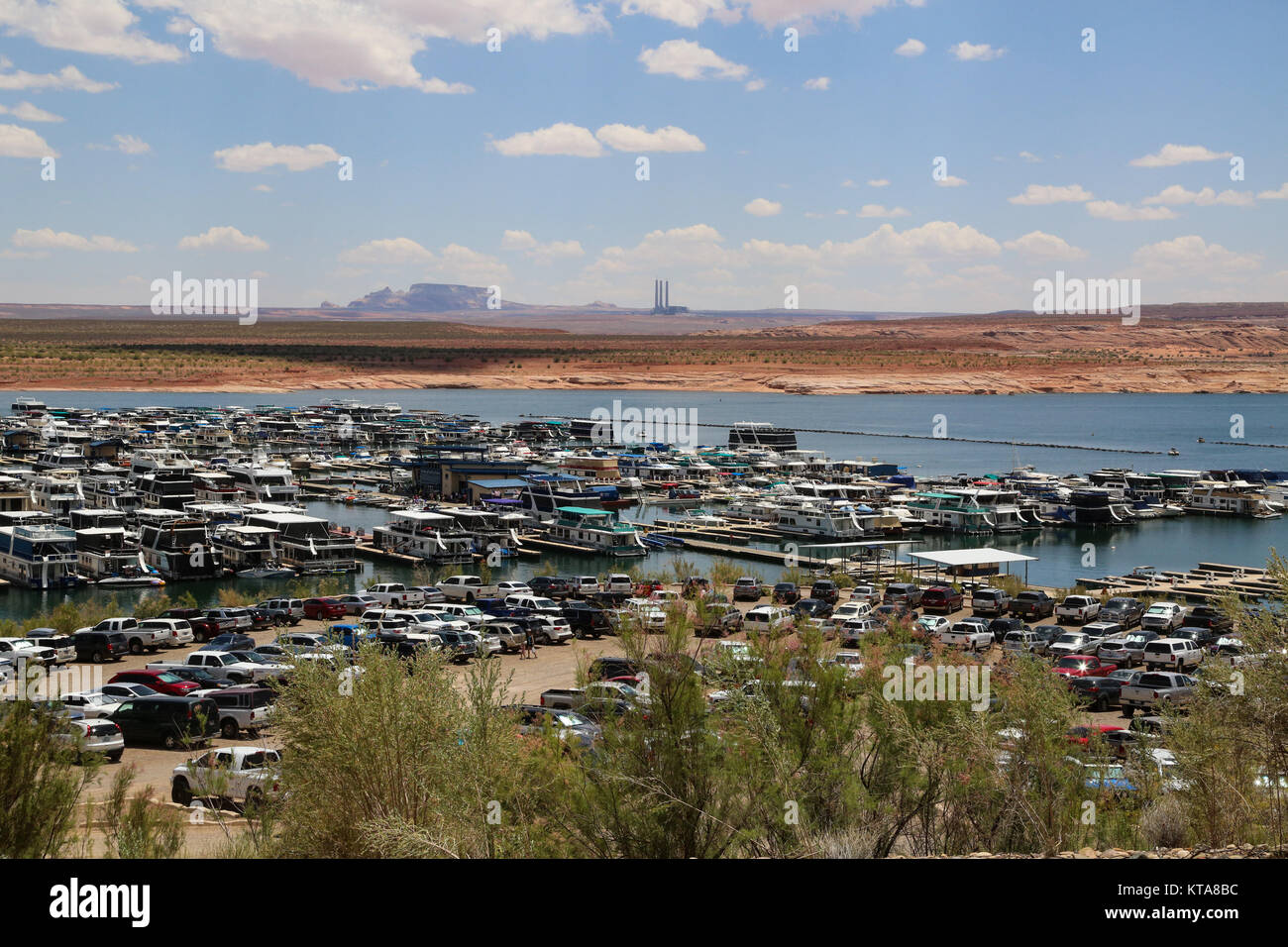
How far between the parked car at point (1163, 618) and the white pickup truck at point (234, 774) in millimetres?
18011

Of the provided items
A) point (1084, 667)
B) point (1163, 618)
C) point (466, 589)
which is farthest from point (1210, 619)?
point (466, 589)

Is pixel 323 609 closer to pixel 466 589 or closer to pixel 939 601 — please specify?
pixel 466 589

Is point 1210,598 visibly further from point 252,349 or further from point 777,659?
point 252,349

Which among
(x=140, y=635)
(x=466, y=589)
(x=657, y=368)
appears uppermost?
(x=657, y=368)

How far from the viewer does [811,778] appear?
32.7 ft

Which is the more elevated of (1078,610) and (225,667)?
(225,667)

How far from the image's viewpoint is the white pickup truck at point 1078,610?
86.1 ft

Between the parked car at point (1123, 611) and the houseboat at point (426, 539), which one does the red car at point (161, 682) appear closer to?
the parked car at point (1123, 611)

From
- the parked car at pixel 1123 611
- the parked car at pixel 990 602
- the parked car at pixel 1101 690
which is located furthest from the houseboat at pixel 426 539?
the parked car at pixel 1101 690

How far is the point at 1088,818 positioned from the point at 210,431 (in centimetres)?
6744

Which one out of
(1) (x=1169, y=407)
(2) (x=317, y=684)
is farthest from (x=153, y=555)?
(1) (x=1169, y=407)

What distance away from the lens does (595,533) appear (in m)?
42.1

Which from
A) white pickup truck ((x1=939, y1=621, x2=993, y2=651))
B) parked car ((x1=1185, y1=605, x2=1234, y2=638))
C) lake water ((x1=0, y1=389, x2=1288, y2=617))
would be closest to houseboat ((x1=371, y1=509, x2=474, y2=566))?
lake water ((x1=0, y1=389, x2=1288, y2=617))

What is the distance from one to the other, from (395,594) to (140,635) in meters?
6.78
